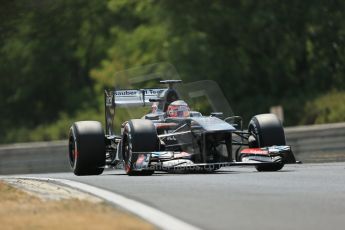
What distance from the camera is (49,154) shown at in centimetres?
2855

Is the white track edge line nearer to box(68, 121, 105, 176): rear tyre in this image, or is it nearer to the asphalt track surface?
the asphalt track surface

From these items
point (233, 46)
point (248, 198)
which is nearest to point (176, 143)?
point (248, 198)

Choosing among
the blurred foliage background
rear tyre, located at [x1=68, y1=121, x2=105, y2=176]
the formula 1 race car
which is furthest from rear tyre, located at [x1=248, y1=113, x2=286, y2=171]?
the blurred foliage background

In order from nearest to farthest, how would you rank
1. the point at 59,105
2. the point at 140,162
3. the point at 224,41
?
the point at 140,162
the point at 224,41
the point at 59,105

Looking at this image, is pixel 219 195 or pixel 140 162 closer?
pixel 219 195

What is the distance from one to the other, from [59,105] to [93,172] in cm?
3215

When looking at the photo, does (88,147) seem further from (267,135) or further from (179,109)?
(267,135)

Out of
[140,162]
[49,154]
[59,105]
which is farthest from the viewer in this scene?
[59,105]

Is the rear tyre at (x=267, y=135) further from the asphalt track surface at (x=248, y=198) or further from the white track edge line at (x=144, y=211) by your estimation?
the white track edge line at (x=144, y=211)

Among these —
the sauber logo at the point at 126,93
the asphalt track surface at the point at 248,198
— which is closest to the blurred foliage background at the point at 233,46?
the sauber logo at the point at 126,93

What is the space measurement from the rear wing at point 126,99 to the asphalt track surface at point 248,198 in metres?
4.48

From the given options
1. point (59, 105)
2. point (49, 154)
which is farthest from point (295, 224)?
point (59, 105)

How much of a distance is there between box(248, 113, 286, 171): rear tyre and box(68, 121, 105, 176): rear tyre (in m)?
2.45

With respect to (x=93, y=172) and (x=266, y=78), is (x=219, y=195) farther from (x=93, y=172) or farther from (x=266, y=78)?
(x=266, y=78)
